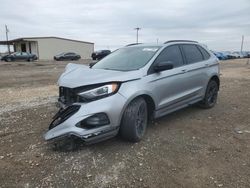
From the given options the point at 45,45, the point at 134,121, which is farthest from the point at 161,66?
the point at 45,45

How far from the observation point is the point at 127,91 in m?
4.37

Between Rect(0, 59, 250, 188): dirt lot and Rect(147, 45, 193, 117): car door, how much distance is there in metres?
0.47

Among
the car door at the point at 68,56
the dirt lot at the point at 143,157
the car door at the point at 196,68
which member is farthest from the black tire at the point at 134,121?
the car door at the point at 68,56

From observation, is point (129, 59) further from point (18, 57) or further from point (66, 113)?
point (18, 57)

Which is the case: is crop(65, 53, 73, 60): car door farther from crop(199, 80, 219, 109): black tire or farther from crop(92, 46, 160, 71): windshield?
crop(92, 46, 160, 71): windshield

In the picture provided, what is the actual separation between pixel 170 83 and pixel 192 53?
152 centimetres

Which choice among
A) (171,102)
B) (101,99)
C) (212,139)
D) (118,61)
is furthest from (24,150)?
(212,139)

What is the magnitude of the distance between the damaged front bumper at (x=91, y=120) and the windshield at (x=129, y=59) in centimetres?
103

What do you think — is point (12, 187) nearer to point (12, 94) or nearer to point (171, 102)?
point (171, 102)

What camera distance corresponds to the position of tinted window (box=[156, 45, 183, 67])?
17.8 ft

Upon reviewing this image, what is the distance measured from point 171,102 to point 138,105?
43.4 inches

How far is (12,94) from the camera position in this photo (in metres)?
9.47

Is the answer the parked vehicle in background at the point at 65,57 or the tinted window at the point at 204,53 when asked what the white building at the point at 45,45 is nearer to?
the parked vehicle in background at the point at 65,57

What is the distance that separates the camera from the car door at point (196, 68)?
6.12 meters
